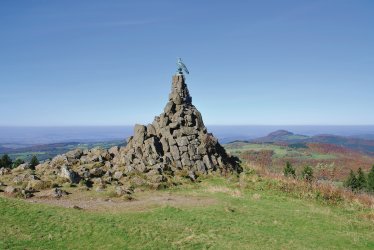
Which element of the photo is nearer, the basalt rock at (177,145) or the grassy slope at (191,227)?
the grassy slope at (191,227)

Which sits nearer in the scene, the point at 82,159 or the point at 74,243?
the point at 74,243

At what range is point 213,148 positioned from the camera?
169 ft

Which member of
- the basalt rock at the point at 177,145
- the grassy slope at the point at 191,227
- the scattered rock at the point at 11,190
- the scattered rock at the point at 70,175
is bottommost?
the grassy slope at the point at 191,227

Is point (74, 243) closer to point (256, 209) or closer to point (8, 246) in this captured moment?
point (8, 246)

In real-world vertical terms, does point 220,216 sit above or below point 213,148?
below

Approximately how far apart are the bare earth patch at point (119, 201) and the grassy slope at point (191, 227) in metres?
1.58

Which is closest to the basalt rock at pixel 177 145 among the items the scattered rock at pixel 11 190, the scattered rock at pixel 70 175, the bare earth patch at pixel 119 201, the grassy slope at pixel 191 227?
the scattered rock at pixel 70 175

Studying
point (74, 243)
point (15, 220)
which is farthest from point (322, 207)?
point (15, 220)

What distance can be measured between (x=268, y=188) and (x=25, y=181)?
2769 centimetres

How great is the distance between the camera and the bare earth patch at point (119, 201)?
3131cm

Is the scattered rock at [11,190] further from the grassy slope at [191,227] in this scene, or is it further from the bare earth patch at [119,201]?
the grassy slope at [191,227]

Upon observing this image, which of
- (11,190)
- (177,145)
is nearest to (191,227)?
(11,190)

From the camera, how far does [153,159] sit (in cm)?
4734

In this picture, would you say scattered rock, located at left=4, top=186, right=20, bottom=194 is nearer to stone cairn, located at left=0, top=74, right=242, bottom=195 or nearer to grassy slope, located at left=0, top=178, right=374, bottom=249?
→ stone cairn, located at left=0, top=74, right=242, bottom=195
